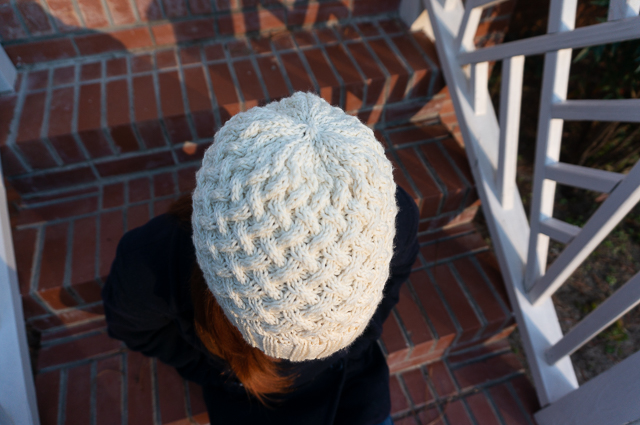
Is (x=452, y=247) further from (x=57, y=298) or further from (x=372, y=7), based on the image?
(x=57, y=298)

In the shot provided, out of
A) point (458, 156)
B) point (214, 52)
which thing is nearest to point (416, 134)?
point (458, 156)

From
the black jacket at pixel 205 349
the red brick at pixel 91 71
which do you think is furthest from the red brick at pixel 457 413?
the red brick at pixel 91 71

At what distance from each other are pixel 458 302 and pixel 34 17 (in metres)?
2.20

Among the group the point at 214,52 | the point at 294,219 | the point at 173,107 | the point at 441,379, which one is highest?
the point at 214,52

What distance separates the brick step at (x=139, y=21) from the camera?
153 cm

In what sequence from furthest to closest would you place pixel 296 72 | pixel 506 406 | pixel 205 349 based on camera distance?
1. pixel 296 72
2. pixel 506 406
3. pixel 205 349

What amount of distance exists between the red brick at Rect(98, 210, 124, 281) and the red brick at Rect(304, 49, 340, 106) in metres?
1.04

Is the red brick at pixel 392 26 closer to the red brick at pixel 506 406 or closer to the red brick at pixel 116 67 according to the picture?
the red brick at pixel 116 67

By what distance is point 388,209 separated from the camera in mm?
727

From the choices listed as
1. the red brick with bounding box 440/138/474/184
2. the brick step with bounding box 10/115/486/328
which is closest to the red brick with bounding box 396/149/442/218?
the brick step with bounding box 10/115/486/328

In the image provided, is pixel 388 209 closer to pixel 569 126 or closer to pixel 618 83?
pixel 618 83

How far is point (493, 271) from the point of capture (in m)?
1.74

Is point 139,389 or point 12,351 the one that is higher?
point 12,351

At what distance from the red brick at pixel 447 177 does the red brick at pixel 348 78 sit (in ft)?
1.33
